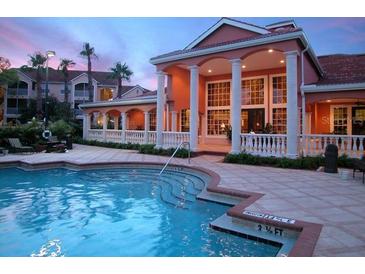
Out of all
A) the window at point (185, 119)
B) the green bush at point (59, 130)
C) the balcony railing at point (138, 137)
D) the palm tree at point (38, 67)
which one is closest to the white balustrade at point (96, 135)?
the balcony railing at point (138, 137)

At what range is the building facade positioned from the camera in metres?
11.1

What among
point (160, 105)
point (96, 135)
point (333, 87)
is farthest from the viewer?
point (96, 135)

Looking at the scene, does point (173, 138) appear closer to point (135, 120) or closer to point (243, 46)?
point (243, 46)

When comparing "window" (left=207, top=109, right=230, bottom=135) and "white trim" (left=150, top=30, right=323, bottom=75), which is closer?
"white trim" (left=150, top=30, right=323, bottom=75)

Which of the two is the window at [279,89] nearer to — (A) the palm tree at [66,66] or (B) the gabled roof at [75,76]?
(A) the palm tree at [66,66]

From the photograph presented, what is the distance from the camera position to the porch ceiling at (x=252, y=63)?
12.9 meters

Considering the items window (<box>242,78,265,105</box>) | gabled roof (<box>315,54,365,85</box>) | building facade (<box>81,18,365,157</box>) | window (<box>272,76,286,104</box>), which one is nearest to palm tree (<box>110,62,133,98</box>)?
building facade (<box>81,18,365,157</box>)

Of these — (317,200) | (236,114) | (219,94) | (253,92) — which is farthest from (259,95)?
(317,200)

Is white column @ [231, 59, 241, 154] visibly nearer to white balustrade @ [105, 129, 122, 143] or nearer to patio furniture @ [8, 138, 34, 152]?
white balustrade @ [105, 129, 122, 143]

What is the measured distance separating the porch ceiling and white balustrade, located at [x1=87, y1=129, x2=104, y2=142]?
9887 millimetres

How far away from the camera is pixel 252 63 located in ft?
47.1

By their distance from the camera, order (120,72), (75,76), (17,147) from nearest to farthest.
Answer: (17,147) < (120,72) < (75,76)

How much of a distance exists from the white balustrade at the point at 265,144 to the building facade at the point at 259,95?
0.13ft

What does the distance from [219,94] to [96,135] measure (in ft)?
36.0
